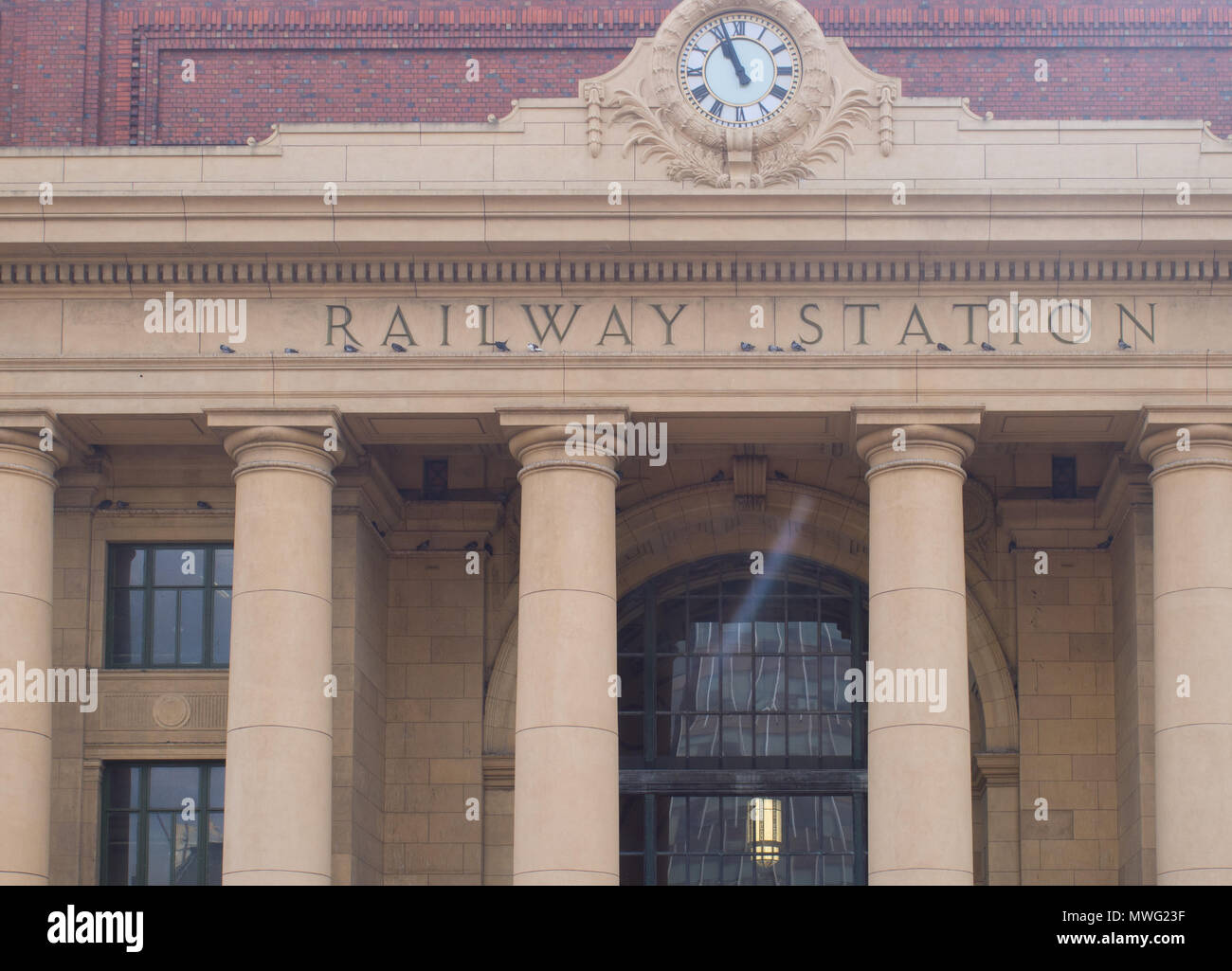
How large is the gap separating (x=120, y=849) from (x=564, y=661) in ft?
28.1

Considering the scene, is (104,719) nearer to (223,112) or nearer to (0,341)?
(0,341)

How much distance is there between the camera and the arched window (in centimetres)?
3906

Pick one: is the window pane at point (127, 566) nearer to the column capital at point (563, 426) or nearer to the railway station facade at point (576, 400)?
the railway station facade at point (576, 400)

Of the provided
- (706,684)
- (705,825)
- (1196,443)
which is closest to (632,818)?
(705,825)

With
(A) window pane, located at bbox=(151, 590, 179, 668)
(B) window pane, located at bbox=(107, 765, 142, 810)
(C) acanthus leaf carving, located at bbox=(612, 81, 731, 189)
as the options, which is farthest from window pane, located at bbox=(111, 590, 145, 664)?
(C) acanthus leaf carving, located at bbox=(612, 81, 731, 189)

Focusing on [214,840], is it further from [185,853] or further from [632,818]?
[632,818]

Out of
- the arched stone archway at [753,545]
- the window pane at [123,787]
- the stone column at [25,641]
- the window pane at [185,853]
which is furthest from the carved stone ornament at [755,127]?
the window pane at [185,853]

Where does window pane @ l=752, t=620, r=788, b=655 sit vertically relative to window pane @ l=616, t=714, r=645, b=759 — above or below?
above

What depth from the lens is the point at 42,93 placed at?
3975 cm

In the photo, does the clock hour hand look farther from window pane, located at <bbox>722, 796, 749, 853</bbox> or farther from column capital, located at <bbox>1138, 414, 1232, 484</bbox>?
window pane, located at <bbox>722, 796, 749, 853</bbox>

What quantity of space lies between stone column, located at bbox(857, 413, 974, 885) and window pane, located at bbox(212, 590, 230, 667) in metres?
10.5

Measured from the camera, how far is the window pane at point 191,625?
37.4 meters

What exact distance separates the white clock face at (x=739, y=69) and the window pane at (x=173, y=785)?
13.1 meters

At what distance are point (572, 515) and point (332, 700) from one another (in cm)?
504
